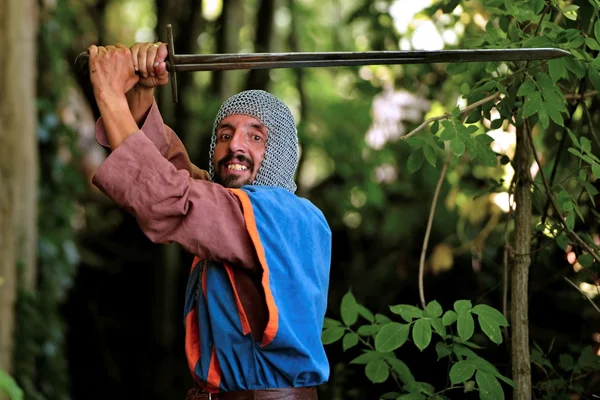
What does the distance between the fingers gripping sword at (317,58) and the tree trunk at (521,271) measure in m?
0.54

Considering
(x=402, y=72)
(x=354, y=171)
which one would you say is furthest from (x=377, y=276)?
(x=402, y=72)

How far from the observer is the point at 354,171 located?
809 cm

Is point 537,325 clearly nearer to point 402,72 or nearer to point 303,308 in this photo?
point 402,72

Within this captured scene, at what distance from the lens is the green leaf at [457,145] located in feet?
9.39

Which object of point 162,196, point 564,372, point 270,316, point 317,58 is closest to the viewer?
point 162,196

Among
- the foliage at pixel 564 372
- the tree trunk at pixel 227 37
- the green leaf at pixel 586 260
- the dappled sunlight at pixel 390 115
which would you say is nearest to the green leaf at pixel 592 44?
the green leaf at pixel 586 260

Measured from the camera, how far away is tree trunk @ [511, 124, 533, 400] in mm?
3113

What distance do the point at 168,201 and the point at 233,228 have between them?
0.65ft

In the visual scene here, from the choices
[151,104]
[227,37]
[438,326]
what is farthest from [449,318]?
[227,37]

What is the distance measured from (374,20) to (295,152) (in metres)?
3.65

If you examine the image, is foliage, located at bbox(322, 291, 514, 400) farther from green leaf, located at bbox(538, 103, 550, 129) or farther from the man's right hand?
the man's right hand

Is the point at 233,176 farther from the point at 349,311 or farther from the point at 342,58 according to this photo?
the point at 349,311

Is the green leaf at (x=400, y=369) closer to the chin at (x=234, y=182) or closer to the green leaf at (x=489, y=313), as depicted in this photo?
the green leaf at (x=489, y=313)

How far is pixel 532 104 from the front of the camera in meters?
2.84
